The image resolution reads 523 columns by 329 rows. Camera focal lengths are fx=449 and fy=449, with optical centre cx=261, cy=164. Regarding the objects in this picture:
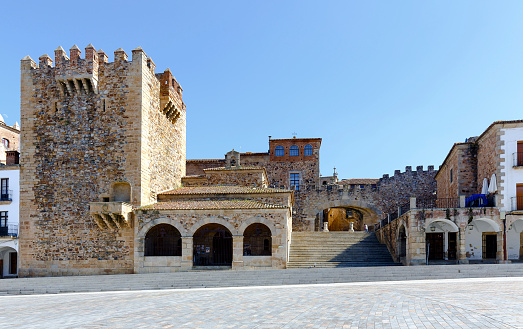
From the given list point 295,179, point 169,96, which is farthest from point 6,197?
point 295,179

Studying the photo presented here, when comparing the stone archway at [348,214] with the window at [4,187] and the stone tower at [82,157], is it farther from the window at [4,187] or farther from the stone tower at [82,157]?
the window at [4,187]

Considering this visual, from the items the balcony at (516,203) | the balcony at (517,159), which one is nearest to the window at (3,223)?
the balcony at (516,203)

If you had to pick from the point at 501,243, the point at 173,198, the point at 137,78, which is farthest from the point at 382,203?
the point at 137,78

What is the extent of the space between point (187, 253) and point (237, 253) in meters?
2.69

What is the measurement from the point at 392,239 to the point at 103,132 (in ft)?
58.3

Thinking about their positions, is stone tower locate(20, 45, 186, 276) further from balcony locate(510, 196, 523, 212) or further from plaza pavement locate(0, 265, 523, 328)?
balcony locate(510, 196, 523, 212)

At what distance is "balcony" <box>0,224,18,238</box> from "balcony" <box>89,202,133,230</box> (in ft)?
22.9

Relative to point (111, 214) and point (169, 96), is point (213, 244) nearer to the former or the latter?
point (111, 214)

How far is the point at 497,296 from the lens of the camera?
12258mm

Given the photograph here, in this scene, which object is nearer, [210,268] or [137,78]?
[210,268]

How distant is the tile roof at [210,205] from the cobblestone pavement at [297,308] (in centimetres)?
776

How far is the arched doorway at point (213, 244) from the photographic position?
87.9 feet

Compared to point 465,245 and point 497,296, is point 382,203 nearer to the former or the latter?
point 465,245

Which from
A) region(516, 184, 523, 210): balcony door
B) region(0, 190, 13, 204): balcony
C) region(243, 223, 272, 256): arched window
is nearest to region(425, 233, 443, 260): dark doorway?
region(516, 184, 523, 210): balcony door
